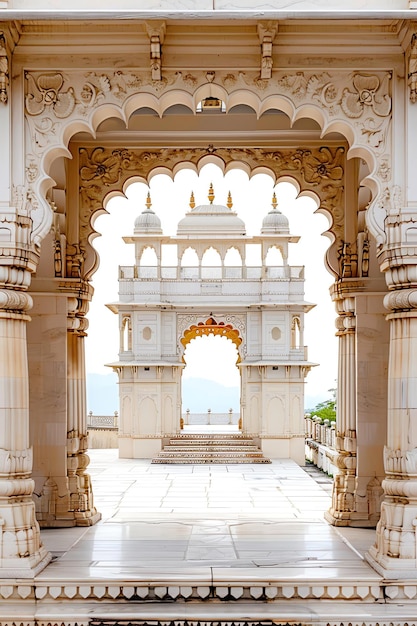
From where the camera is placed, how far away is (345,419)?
28.1 feet

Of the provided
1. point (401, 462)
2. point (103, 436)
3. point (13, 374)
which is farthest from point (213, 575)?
point (103, 436)

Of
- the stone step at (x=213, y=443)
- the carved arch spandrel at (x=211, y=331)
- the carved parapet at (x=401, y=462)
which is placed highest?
the carved arch spandrel at (x=211, y=331)

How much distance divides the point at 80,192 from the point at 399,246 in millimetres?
4237

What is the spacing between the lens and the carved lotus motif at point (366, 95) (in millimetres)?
5984

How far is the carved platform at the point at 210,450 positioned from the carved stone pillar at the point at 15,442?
14.5 m

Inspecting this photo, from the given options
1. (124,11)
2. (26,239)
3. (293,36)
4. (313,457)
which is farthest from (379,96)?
(313,457)

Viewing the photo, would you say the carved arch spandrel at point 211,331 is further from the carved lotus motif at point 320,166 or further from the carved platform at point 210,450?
the carved lotus motif at point 320,166

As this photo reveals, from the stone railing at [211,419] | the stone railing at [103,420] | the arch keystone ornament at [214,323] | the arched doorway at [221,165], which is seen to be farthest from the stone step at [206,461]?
the arched doorway at [221,165]

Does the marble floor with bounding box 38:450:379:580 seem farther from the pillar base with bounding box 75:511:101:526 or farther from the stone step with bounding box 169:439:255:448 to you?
the stone step with bounding box 169:439:255:448

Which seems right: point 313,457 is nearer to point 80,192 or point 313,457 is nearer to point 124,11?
point 80,192

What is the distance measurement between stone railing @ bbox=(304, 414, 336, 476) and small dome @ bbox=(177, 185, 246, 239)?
634 cm

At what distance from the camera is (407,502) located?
5617 millimetres

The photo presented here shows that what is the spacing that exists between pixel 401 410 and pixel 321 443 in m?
15.1

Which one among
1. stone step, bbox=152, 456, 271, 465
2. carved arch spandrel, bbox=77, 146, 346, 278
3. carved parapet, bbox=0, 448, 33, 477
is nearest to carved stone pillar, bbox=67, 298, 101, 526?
carved arch spandrel, bbox=77, 146, 346, 278
